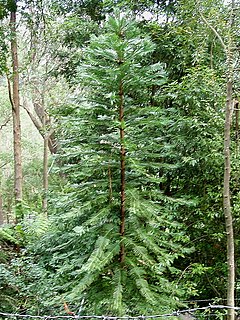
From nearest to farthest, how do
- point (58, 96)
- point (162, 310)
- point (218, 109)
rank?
point (162, 310), point (218, 109), point (58, 96)

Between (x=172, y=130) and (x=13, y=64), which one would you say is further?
(x=13, y=64)

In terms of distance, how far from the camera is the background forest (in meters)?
1.76

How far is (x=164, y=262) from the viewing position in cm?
178

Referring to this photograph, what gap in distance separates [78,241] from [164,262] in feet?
1.55

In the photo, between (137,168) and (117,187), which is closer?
(137,168)

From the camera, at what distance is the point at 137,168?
5.62 ft

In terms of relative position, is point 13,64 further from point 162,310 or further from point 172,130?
point 162,310

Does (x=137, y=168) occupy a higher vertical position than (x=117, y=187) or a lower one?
higher

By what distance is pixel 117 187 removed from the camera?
1866 millimetres

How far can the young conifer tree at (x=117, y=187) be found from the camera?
1723mm

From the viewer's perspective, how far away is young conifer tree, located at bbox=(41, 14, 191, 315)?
1.72 meters

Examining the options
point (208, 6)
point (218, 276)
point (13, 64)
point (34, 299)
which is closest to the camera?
point (208, 6)

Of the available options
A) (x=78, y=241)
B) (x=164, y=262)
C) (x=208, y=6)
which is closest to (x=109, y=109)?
(x=78, y=241)

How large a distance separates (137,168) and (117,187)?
213 millimetres
